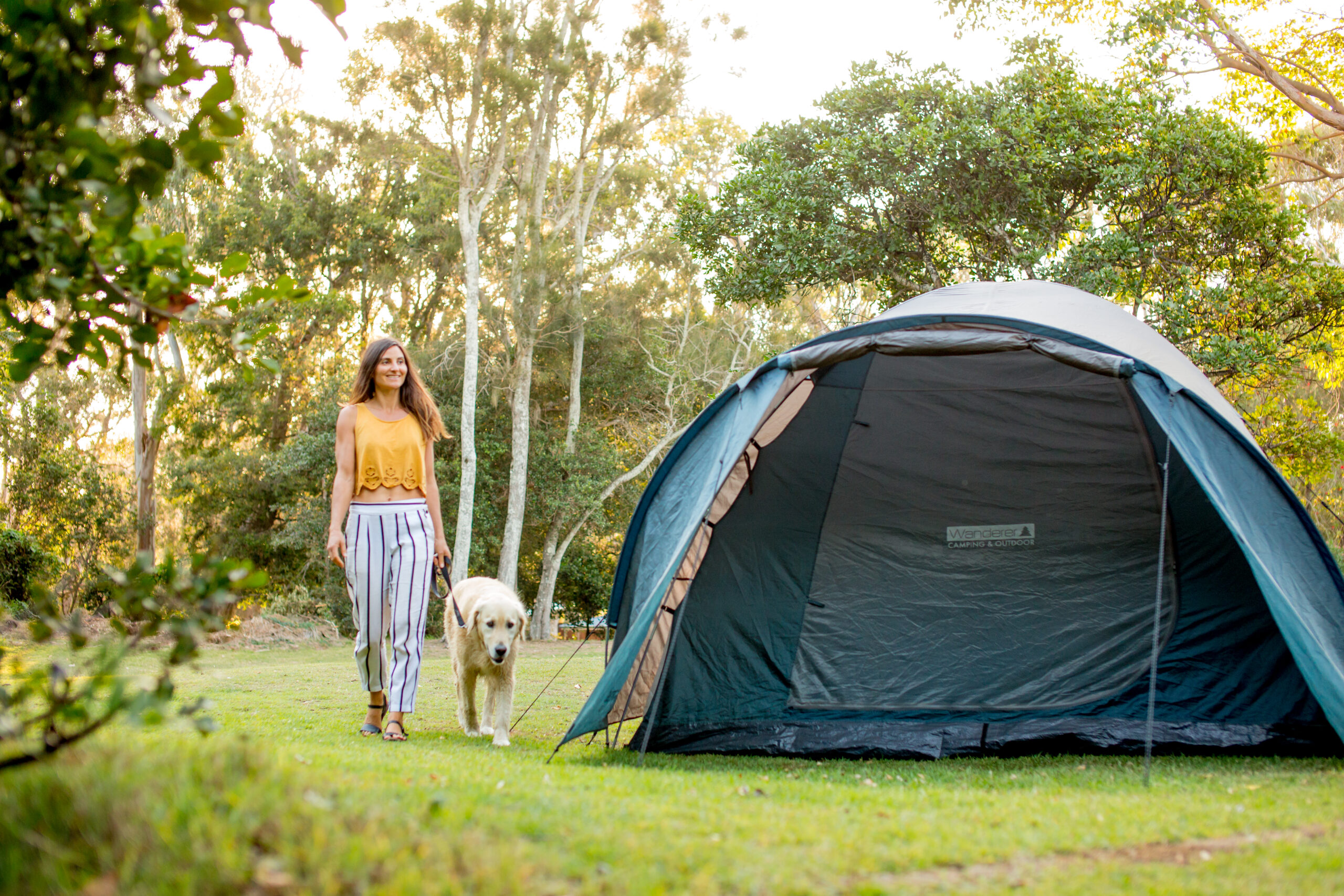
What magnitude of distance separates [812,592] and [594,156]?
16.9 meters

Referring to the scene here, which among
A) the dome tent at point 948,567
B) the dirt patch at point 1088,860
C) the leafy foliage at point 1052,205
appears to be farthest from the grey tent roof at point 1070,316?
the leafy foliage at point 1052,205

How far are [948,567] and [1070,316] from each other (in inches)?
61.8

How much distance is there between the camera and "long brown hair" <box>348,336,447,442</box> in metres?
4.53

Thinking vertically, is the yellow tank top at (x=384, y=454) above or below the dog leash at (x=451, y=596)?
above

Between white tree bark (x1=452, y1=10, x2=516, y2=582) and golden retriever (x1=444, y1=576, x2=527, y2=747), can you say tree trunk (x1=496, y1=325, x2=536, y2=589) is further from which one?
golden retriever (x1=444, y1=576, x2=527, y2=747)

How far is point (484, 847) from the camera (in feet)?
6.50

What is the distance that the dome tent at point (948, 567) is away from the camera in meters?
4.61

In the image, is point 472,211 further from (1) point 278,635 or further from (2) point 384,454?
(2) point 384,454

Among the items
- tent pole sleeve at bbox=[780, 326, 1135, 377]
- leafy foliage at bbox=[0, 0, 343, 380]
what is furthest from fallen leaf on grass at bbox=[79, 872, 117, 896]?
tent pole sleeve at bbox=[780, 326, 1135, 377]

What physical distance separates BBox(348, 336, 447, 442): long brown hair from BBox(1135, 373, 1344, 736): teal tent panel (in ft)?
10.3

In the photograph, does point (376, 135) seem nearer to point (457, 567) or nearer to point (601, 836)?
point (457, 567)

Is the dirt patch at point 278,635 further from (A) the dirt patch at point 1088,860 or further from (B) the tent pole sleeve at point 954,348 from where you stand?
(A) the dirt patch at point 1088,860

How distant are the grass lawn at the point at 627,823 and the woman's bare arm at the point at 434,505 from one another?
2.80ft

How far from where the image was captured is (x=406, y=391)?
15.1ft
